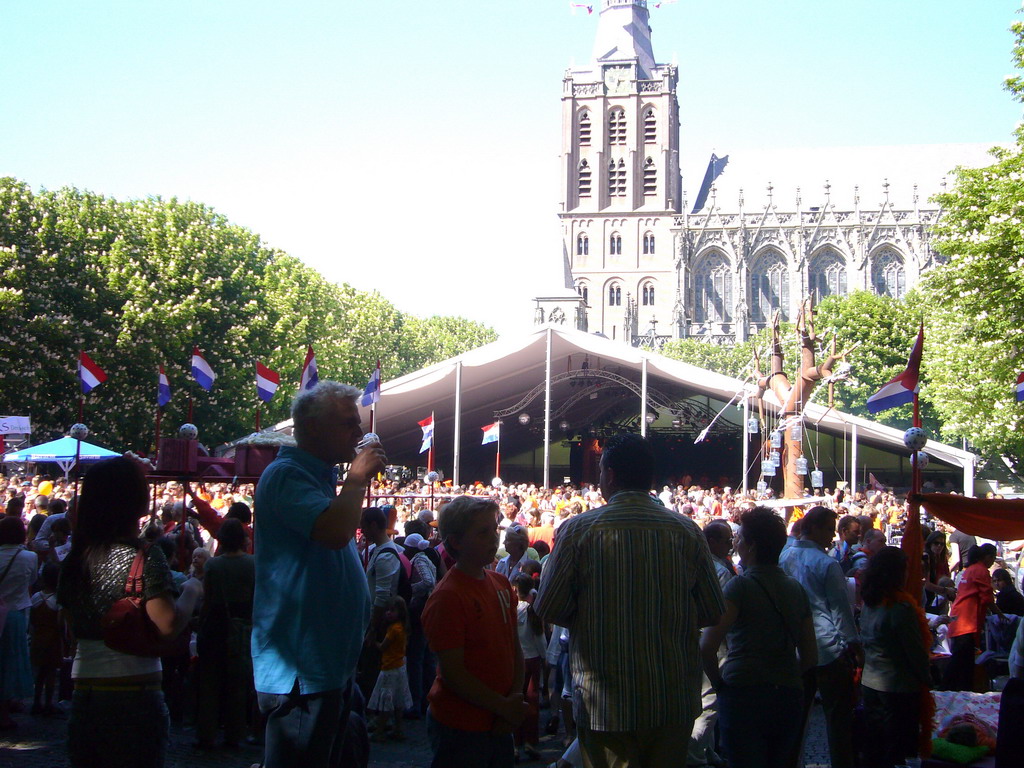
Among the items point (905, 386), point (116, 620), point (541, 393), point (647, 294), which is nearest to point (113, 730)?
point (116, 620)

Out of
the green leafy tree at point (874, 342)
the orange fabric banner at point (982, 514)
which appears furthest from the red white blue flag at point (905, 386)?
the green leafy tree at point (874, 342)

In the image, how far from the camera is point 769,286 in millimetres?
83250

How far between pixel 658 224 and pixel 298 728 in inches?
3284

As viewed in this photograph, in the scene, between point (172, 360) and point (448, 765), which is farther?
point (172, 360)

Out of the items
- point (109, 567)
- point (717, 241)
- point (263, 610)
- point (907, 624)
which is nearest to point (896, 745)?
point (907, 624)

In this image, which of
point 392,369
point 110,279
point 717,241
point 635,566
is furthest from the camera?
point 717,241

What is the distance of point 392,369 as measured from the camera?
57.4 meters

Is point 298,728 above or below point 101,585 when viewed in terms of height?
below

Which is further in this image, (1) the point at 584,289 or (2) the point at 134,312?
(1) the point at 584,289

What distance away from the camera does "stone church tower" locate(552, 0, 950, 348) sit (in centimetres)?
8194

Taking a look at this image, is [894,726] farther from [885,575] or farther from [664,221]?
[664,221]

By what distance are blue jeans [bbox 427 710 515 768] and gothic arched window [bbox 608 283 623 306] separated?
81.8 m

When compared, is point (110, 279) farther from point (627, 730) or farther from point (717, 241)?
point (717, 241)

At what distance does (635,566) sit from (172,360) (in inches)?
1121
